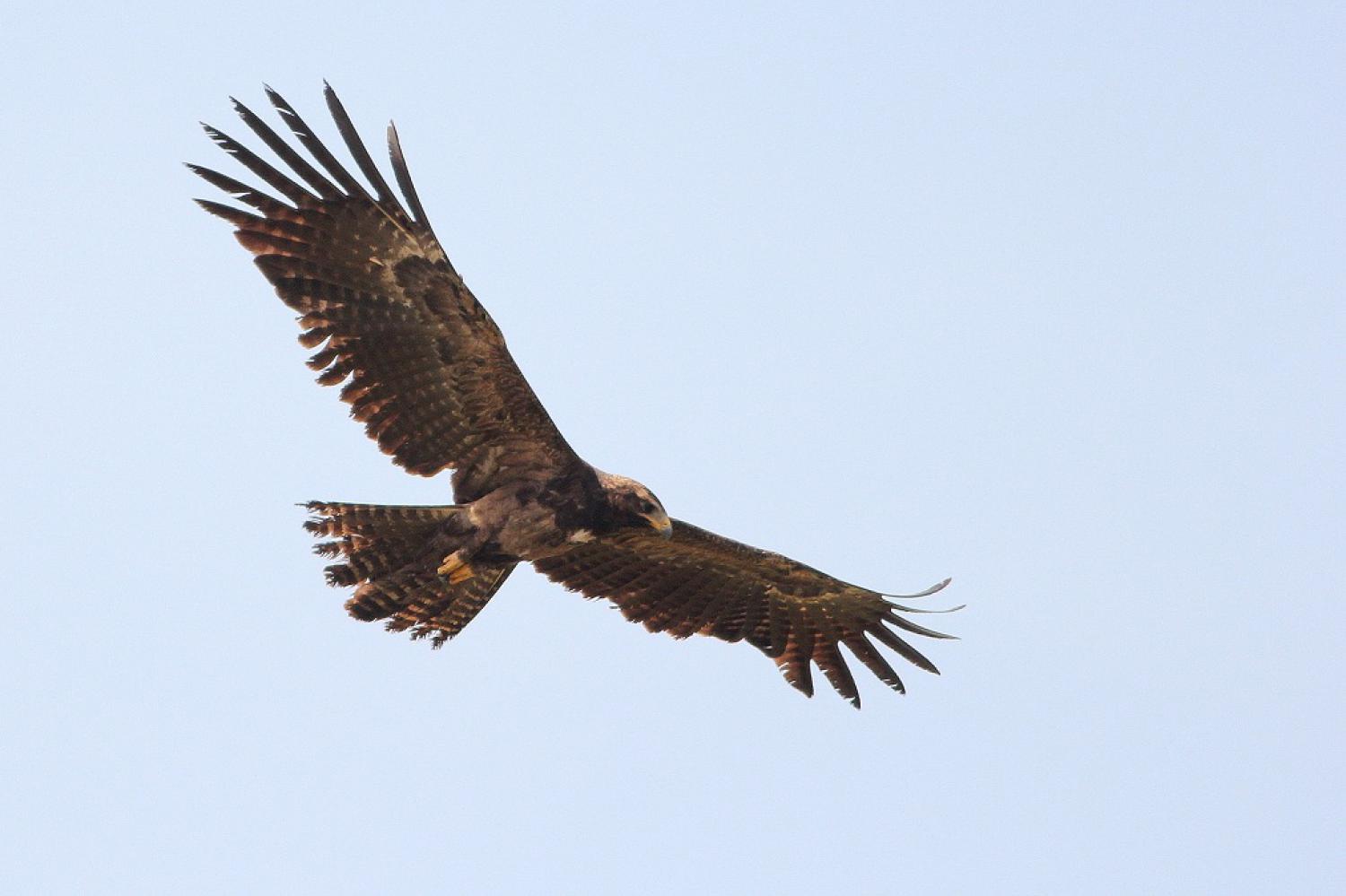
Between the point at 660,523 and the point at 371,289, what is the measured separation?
2.75 metres

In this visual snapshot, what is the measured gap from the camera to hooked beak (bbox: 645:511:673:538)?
1482cm

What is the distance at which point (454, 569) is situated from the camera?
14961 mm

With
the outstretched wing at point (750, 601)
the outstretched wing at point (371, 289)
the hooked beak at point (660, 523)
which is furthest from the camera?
the outstretched wing at point (750, 601)

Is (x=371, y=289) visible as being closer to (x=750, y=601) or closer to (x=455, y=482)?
(x=455, y=482)

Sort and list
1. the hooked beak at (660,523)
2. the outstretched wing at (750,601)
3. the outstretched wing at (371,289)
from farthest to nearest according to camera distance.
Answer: the outstretched wing at (750,601) → the hooked beak at (660,523) → the outstretched wing at (371,289)

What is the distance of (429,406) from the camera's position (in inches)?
574

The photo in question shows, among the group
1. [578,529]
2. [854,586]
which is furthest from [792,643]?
[578,529]

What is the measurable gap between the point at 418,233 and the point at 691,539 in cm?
343

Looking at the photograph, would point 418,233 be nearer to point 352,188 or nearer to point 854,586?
point 352,188

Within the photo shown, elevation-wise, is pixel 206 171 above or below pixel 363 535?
above

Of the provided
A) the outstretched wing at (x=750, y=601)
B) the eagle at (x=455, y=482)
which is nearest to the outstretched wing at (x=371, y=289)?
the eagle at (x=455, y=482)

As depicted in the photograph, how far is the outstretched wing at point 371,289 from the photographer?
1388 cm

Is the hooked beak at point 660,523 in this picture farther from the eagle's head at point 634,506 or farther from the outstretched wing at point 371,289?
the outstretched wing at point 371,289

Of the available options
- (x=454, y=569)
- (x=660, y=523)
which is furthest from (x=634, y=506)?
(x=454, y=569)
